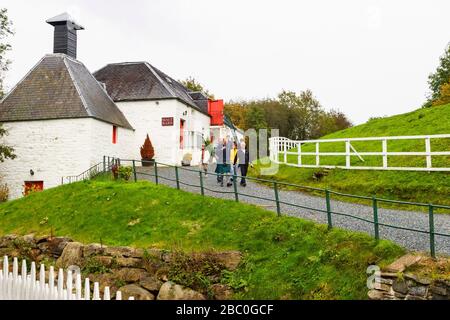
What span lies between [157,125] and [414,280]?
74.9 feet

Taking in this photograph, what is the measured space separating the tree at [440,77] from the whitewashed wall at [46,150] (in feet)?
155

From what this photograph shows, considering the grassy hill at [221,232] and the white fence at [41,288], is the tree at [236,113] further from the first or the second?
the white fence at [41,288]

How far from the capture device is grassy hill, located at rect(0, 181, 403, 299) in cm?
846

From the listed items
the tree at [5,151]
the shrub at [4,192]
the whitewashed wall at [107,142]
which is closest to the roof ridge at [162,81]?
the whitewashed wall at [107,142]

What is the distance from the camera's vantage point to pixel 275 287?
873 cm

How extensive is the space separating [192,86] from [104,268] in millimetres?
45174

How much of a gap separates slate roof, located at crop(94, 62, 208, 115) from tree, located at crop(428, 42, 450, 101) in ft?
127

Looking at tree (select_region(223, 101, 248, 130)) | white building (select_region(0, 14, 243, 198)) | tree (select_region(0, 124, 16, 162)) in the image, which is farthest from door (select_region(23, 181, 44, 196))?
tree (select_region(223, 101, 248, 130))

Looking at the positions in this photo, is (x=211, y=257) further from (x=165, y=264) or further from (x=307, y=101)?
(x=307, y=101)

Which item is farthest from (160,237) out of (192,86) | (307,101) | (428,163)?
(307,101)

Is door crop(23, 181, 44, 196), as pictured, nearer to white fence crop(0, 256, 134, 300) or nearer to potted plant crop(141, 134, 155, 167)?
potted plant crop(141, 134, 155, 167)

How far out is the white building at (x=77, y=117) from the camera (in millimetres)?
22062

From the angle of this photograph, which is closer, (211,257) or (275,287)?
(275,287)

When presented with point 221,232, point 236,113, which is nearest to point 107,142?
point 221,232
